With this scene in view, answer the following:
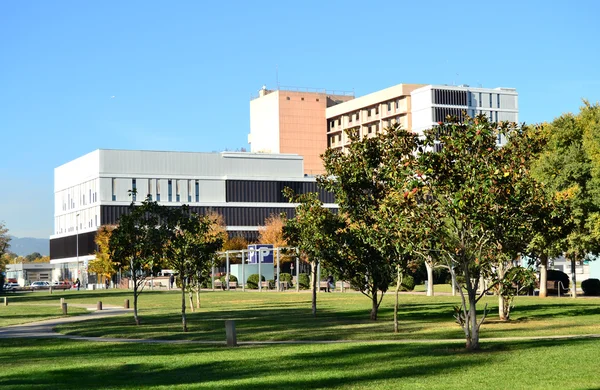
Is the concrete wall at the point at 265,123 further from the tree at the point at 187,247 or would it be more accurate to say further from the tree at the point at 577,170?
the tree at the point at 187,247

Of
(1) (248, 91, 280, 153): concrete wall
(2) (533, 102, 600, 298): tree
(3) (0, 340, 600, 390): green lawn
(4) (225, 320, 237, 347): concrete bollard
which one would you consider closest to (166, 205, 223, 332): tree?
(4) (225, 320, 237, 347): concrete bollard

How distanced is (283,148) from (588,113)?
5162 inches

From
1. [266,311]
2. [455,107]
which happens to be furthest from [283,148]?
[266,311]

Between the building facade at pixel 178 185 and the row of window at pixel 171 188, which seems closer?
the building facade at pixel 178 185

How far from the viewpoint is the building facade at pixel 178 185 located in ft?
499

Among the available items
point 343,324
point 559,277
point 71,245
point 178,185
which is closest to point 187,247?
Result: point 343,324

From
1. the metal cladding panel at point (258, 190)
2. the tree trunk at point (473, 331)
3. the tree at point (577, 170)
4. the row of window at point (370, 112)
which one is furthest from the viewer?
the row of window at point (370, 112)

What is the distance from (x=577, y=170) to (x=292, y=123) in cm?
13465

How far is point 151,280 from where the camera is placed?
401 ft

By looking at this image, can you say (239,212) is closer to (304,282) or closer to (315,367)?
(304,282)

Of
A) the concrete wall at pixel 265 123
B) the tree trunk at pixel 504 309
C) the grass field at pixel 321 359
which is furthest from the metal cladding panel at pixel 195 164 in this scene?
the tree trunk at pixel 504 309

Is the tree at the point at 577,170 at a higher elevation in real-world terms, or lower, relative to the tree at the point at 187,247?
higher

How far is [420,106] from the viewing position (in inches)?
6570

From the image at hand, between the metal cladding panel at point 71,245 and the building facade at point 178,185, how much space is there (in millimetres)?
166
